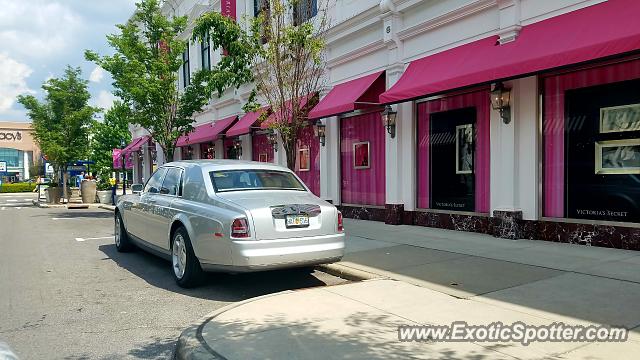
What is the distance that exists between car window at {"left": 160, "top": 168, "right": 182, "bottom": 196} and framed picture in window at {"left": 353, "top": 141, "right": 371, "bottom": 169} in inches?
256

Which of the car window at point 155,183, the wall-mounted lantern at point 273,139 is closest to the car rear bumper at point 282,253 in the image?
the car window at point 155,183

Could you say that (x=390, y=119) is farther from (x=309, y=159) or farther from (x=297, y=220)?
(x=297, y=220)

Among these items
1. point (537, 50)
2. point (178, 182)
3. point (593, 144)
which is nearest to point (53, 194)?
point (178, 182)

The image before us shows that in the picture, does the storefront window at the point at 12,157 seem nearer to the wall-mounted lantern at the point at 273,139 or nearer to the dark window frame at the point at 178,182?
the wall-mounted lantern at the point at 273,139

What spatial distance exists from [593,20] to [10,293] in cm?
921

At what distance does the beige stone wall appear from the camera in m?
111

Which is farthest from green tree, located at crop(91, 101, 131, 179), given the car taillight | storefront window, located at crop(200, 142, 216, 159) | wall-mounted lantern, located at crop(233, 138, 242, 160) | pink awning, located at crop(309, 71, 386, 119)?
the car taillight

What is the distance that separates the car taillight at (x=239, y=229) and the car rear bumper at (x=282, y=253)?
0.25 ft

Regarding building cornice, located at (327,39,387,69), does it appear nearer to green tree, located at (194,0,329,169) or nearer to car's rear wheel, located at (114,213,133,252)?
green tree, located at (194,0,329,169)

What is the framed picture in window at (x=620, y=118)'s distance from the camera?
7676 mm

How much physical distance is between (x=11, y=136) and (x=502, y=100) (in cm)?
12645

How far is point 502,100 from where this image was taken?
9164mm

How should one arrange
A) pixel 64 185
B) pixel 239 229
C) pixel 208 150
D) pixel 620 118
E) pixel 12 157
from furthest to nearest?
pixel 12 157
pixel 64 185
pixel 208 150
pixel 620 118
pixel 239 229

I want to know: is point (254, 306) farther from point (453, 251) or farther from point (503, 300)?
point (453, 251)
